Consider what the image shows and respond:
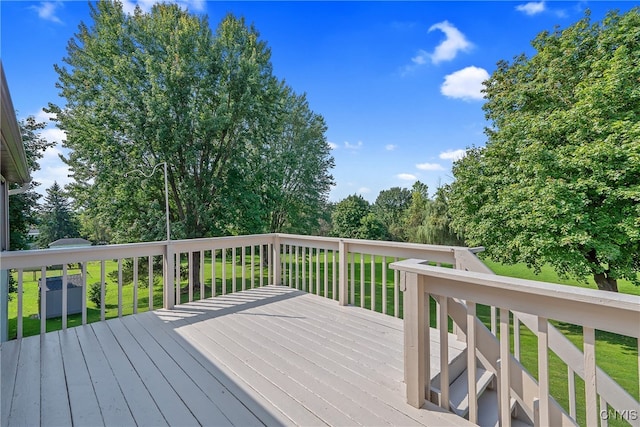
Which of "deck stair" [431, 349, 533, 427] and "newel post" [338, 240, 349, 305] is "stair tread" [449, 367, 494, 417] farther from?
"newel post" [338, 240, 349, 305]

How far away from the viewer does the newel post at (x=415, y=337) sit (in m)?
1.76

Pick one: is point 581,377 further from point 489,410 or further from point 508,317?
point 489,410

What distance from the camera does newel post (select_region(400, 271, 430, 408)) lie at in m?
1.76

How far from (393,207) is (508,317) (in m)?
29.2

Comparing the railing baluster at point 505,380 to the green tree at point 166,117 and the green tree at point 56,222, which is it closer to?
the green tree at point 166,117

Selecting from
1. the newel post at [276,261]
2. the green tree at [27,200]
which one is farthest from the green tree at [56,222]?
the newel post at [276,261]

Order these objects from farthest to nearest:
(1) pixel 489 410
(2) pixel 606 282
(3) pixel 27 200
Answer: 1. (3) pixel 27 200
2. (2) pixel 606 282
3. (1) pixel 489 410

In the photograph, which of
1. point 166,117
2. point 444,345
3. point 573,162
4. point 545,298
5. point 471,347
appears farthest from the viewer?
point 166,117

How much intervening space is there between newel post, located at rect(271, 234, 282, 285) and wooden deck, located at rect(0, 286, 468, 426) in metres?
1.31

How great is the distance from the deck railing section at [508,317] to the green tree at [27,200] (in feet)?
34.2

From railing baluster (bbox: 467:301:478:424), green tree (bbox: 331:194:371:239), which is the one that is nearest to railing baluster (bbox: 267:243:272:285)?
railing baluster (bbox: 467:301:478:424)

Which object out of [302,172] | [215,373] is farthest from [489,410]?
[302,172]

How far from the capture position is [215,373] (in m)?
2.22

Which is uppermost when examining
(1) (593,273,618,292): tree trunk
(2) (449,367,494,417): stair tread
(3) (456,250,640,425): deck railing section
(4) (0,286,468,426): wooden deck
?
(3) (456,250,640,425): deck railing section
